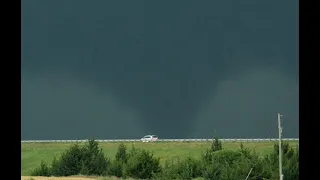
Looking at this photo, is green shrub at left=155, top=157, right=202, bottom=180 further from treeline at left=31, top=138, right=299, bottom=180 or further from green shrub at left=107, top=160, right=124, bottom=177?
green shrub at left=107, top=160, right=124, bottom=177

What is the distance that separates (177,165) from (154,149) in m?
6.37

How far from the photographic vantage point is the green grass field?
23.4m

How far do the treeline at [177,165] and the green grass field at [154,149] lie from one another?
2.38m

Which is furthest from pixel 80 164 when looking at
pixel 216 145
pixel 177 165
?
pixel 216 145

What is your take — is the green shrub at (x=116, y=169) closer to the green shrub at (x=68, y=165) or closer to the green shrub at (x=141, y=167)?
the green shrub at (x=141, y=167)

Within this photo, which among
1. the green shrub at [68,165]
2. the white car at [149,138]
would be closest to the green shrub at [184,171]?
the green shrub at [68,165]

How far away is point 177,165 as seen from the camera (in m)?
19.2

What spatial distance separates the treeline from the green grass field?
238cm

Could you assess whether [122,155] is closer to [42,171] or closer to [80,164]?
[80,164]

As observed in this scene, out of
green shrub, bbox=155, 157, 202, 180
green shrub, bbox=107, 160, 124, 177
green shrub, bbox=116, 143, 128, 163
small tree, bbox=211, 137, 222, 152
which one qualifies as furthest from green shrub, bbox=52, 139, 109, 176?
small tree, bbox=211, 137, 222, 152

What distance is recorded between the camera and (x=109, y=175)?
19.6 metres

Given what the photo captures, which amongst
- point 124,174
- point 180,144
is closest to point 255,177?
point 124,174

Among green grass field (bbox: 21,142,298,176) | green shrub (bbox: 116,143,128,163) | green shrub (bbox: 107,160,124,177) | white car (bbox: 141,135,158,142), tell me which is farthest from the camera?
white car (bbox: 141,135,158,142)
